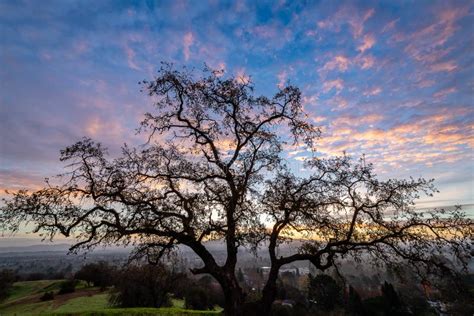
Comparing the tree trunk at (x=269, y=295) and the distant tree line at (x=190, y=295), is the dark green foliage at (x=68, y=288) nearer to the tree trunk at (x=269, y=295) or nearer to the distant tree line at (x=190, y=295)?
the distant tree line at (x=190, y=295)

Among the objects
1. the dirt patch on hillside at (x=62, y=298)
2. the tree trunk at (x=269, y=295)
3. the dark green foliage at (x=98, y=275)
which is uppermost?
the tree trunk at (x=269, y=295)

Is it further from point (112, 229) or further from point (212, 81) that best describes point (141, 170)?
point (212, 81)

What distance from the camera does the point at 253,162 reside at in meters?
17.6

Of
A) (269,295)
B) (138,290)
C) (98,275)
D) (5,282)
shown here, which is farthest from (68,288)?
(269,295)

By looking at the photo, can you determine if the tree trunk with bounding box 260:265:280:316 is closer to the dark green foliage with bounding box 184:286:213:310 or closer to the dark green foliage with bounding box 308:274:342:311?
the dark green foliage with bounding box 184:286:213:310

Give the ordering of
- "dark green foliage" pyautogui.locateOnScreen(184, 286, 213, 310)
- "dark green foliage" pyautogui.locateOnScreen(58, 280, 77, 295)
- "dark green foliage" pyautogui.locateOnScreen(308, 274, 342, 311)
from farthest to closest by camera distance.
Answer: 1. "dark green foliage" pyautogui.locateOnScreen(308, 274, 342, 311)
2. "dark green foliage" pyautogui.locateOnScreen(184, 286, 213, 310)
3. "dark green foliage" pyautogui.locateOnScreen(58, 280, 77, 295)

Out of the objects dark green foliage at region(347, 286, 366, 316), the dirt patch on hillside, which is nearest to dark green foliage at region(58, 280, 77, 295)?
the dirt patch on hillside

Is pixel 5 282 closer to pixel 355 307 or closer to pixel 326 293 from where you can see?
pixel 326 293

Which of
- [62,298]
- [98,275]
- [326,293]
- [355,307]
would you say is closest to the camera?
[62,298]

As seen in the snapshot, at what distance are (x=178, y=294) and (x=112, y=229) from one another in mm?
51319

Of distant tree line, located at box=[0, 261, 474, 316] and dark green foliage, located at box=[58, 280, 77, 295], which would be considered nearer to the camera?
distant tree line, located at box=[0, 261, 474, 316]

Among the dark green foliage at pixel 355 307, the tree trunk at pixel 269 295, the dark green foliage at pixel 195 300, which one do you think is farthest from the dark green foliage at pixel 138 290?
the dark green foliage at pixel 355 307

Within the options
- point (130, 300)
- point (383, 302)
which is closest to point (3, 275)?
point (130, 300)

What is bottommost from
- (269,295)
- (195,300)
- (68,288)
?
(195,300)
